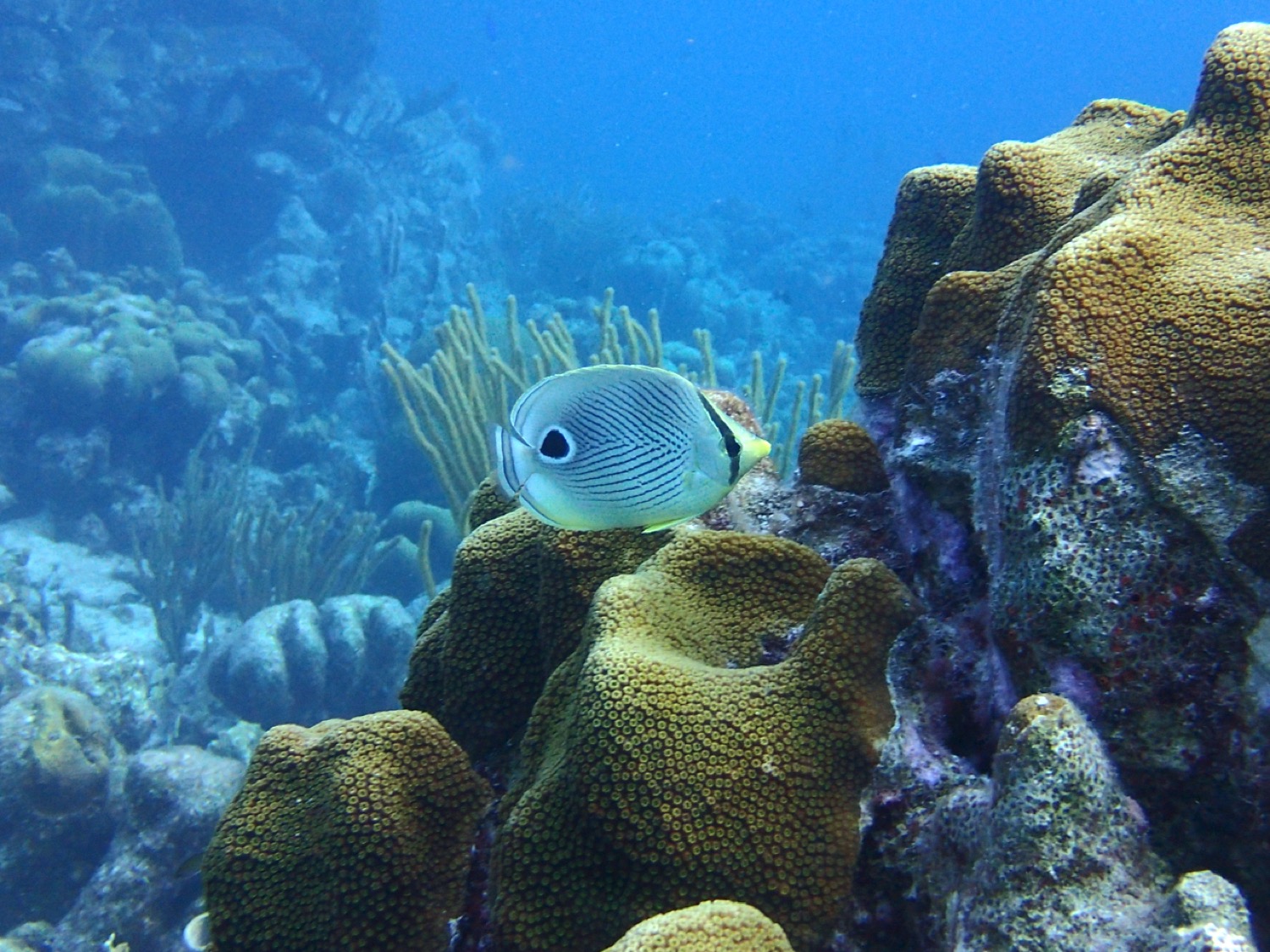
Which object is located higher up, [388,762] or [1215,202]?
[1215,202]

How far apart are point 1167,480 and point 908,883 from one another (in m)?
0.86

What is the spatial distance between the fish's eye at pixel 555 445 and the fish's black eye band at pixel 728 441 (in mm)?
258

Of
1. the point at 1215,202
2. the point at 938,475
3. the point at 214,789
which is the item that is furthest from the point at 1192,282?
the point at 214,789

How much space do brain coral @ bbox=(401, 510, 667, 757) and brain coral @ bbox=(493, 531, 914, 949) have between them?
1.12ft

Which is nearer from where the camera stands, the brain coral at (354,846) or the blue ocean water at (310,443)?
the blue ocean water at (310,443)

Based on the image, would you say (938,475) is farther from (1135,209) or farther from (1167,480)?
(1135,209)

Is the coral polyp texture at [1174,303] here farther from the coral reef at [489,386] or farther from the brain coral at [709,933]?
the coral reef at [489,386]

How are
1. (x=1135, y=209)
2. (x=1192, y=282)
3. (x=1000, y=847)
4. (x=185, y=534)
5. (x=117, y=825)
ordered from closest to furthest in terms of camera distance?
(x=1000, y=847), (x=1192, y=282), (x=1135, y=209), (x=117, y=825), (x=185, y=534)

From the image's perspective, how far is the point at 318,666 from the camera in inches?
247

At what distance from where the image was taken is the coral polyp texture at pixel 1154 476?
4.11ft

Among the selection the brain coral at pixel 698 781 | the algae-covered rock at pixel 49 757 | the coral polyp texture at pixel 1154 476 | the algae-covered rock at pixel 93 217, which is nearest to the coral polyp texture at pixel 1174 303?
the coral polyp texture at pixel 1154 476

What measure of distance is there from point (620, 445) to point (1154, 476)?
3.01 feet

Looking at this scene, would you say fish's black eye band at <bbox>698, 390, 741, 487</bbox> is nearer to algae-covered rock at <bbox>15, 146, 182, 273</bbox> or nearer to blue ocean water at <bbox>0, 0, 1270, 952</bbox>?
blue ocean water at <bbox>0, 0, 1270, 952</bbox>

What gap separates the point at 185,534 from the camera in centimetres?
842
